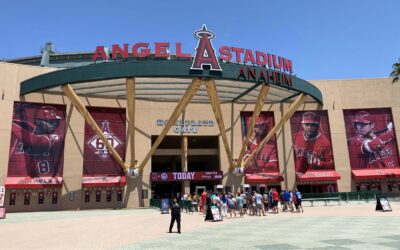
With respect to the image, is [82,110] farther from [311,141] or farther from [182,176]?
[311,141]

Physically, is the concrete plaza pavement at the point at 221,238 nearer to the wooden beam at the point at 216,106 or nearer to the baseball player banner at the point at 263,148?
the wooden beam at the point at 216,106

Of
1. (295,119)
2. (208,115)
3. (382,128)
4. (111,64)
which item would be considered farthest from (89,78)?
(382,128)

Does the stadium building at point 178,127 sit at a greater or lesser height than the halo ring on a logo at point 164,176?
greater

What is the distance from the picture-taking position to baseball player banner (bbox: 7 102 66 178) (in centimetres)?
3703

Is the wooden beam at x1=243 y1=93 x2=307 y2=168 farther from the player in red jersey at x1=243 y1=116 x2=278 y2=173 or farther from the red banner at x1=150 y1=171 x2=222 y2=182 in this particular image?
the red banner at x1=150 y1=171 x2=222 y2=182

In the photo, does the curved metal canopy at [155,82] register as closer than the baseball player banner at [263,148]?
Yes

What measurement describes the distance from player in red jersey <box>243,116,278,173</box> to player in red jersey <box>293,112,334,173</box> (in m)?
3.12

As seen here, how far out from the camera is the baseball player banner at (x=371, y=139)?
4666 cm

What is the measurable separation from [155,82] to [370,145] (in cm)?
3044

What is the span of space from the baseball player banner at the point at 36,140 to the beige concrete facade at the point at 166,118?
2.05 ft

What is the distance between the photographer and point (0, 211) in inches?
1049

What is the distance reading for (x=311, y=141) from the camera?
154 feet

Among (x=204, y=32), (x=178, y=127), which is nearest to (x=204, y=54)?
(x=204, y=32)

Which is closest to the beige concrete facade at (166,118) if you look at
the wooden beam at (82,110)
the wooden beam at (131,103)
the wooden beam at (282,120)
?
the wooden beam at (282,120)
